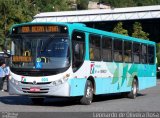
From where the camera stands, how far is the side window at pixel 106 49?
20.0 m

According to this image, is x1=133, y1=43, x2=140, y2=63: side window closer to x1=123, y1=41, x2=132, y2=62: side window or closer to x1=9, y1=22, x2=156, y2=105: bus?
x1=123, y1=41, x2=132, y2=62: side window

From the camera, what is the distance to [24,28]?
17.7 meters

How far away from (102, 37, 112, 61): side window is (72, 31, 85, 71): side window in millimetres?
2043

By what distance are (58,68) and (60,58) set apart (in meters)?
0.35

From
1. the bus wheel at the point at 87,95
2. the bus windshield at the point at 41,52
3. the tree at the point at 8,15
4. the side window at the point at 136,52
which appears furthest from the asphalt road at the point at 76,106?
the tree at the point at 8,15

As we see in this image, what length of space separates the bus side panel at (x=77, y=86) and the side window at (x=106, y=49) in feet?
7.37

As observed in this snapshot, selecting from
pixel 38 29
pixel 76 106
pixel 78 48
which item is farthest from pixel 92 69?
pixel 38 29

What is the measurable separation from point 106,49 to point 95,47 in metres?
1.14

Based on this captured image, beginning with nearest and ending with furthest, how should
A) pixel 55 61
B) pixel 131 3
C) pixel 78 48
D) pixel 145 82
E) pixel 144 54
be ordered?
pixel 55 61 < pixel 78 48 < pixel 144 54 < pixel 145 82 < pixel 131 3

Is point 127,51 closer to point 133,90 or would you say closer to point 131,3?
point 133,90

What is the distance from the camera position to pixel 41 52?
1706 cm

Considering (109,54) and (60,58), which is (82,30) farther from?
(109,54)

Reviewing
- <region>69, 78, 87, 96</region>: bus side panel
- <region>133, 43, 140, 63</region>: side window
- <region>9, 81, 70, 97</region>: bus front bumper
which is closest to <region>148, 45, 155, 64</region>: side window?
<region>133, 43, 140, 63</region>: side window

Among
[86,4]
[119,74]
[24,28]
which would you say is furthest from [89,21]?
[86,4]
